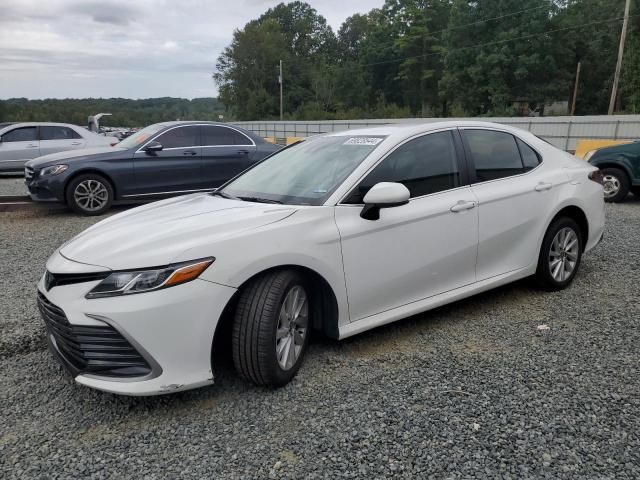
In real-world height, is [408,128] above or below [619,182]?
above

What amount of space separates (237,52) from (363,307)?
84.3m

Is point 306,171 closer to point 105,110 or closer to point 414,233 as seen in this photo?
point 414,233

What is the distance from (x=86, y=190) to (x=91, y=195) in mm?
110

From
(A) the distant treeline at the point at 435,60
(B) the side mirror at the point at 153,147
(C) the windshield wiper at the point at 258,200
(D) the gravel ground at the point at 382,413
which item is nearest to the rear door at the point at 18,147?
(B) the side mirror at the point at 153,147

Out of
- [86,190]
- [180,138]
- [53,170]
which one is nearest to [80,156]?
[53,170]

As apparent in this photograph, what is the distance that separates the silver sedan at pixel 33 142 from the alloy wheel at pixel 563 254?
483 inches

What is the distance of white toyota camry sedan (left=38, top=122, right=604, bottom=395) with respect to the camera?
264 cm

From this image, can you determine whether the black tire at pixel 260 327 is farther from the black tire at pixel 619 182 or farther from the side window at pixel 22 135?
the side window at pixel 22 135

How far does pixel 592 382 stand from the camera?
307 cm

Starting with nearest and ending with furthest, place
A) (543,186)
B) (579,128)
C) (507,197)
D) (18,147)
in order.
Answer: (507,197) → (543,186) → (18,147) → (579,128)

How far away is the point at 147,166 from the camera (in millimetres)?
8922

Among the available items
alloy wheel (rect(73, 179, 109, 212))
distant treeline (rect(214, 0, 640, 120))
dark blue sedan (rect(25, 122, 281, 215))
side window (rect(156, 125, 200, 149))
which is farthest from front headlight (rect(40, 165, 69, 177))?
distant treeline (rect(214, 0, 640, 120))

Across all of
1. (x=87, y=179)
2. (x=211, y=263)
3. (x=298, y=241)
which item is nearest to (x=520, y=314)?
(x=298, y=241)

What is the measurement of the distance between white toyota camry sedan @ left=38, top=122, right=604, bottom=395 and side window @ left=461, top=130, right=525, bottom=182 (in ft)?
0.04
